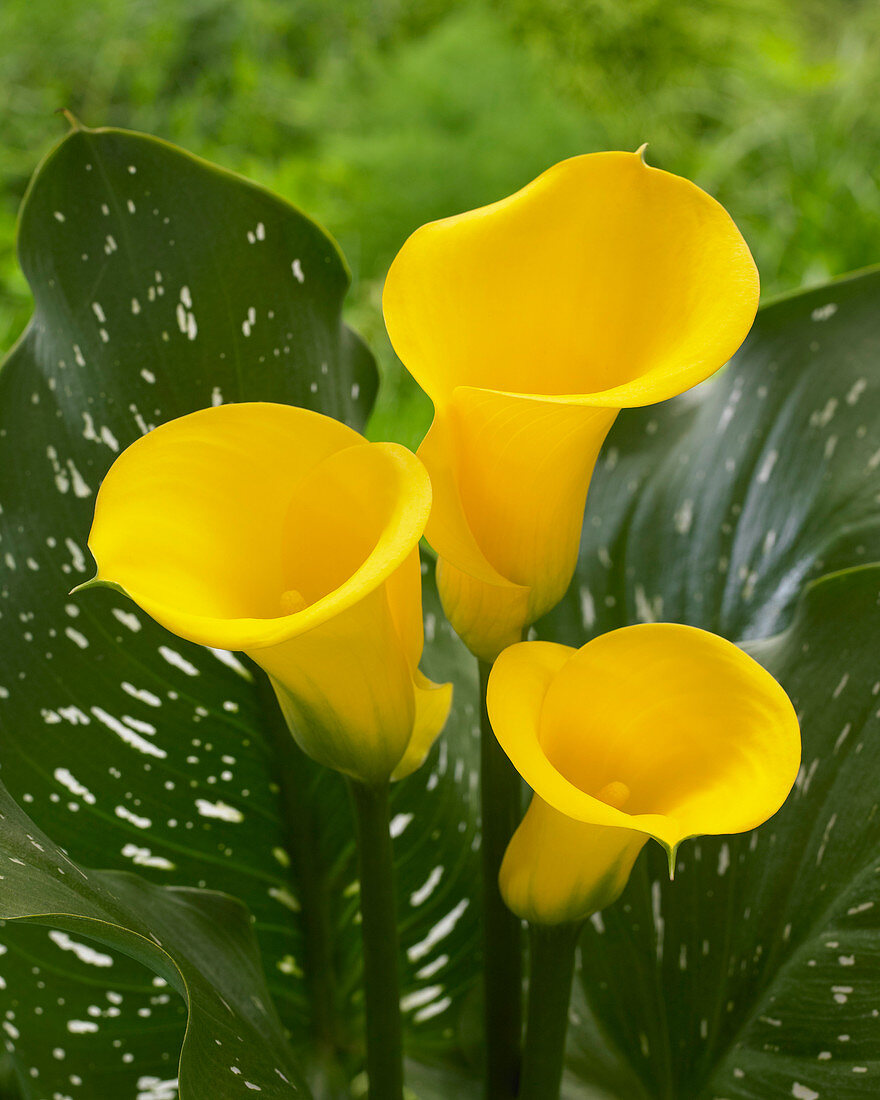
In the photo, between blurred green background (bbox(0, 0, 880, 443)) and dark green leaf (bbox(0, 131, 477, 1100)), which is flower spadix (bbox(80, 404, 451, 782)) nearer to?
dark green leaf (bbox(0, 131, 477, 1100))

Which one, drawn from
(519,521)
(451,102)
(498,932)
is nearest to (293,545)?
(519,521)

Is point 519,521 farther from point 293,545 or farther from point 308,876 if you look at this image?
point 308,876

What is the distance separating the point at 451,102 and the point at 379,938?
80.4 inches

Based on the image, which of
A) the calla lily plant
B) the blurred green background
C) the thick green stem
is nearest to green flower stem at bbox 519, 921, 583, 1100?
the calla lily plant

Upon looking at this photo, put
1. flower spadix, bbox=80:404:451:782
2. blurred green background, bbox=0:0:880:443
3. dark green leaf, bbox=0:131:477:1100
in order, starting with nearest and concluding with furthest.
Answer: flower spadix, bbox=80:404:451:782
dark green leaf, bbox=0:131:477:1100
blurred green background, bbox=0:0:880:443

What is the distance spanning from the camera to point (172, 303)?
0.38m

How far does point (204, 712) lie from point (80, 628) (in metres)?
0.06

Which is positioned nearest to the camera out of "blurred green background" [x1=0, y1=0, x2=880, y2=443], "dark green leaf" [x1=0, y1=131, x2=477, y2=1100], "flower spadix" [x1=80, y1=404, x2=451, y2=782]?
"flower spadix" [x1=80, y1=404, x2=451, y2=782]

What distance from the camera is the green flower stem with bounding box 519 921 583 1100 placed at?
1.00 feet

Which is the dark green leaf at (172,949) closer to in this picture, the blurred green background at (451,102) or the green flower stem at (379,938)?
the green flower stem at (379,938)

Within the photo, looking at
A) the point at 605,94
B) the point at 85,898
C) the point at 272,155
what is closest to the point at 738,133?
the point at 605,94

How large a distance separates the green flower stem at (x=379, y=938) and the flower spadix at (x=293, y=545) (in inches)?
0.7

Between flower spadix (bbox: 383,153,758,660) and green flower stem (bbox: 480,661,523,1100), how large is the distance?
5 cm

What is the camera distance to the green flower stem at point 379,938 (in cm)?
30
